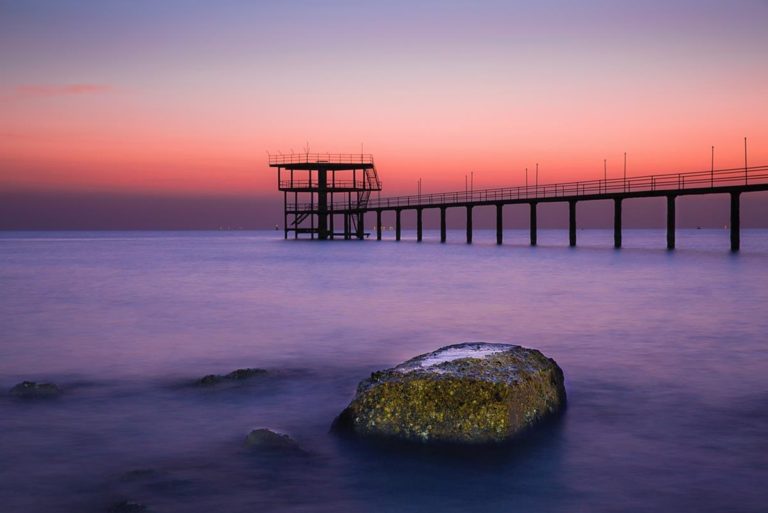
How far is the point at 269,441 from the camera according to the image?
6047mm

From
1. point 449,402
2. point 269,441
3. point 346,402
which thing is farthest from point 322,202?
point 449,402

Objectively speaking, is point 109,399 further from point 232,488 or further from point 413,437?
point 413,437

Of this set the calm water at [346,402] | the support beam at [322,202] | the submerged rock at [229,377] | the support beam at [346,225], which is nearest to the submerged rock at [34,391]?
the calm water at [346,402]

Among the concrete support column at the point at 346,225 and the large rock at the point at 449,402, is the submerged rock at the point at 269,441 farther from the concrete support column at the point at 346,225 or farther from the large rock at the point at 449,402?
the concrete support column at the point at 346,225

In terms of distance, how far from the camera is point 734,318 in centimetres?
1493

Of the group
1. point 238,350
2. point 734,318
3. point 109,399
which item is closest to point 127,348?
point 238,350

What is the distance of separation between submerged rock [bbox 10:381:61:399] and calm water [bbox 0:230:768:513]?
10.9 inches

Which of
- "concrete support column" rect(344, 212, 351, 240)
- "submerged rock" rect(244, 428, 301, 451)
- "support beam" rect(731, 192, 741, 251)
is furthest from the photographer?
"concrete support column" rect(344, 212, 351, 240)

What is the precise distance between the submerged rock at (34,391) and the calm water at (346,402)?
28 centimetres

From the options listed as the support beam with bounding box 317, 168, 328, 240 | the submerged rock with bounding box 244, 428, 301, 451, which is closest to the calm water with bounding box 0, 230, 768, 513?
the submerged rock with bounding box 244, 428, 301, 451

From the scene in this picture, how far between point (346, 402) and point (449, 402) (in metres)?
2.18

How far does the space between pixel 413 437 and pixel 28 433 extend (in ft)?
11.4

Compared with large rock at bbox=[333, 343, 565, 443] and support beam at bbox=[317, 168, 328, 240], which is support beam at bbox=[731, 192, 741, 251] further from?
support beam at bbox=[317, 168, 328, 240]

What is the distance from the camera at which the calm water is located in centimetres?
512
